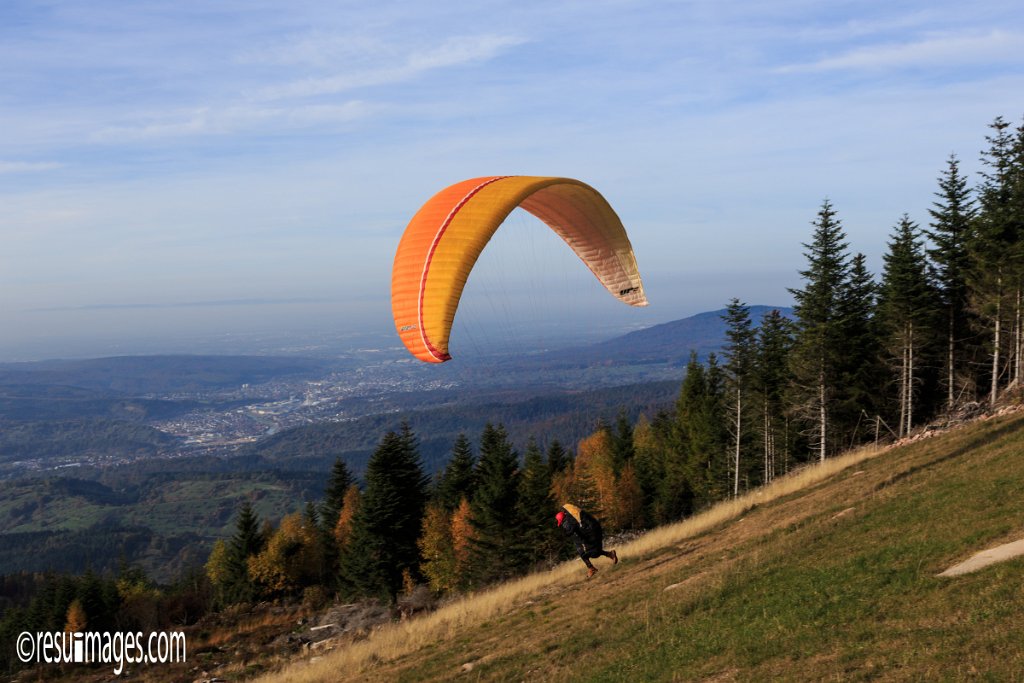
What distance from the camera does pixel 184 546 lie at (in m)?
200

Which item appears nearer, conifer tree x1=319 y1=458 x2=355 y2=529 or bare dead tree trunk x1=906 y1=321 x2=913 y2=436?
bare dead tree trunk x1=906 y1=321 x2=913 y2=436

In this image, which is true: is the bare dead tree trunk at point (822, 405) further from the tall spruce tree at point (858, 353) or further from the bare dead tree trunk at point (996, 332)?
the bare dead tree trunk at point (996, 332)

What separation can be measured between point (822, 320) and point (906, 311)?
3.56 meters

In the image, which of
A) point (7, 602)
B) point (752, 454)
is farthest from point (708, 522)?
point (7, 602)

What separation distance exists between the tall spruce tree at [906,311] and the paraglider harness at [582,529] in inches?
771

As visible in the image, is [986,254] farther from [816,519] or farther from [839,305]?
[816,519]

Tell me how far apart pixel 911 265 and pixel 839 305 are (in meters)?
3.60

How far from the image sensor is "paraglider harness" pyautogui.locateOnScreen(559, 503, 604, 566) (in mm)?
17344

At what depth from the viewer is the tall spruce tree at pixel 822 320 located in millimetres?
34250

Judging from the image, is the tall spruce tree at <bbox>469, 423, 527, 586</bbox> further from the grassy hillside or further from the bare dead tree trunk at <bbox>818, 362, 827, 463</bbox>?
the grassy hillside

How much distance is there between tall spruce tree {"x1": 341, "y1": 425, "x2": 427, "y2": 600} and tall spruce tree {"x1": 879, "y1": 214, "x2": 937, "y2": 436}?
27342mm

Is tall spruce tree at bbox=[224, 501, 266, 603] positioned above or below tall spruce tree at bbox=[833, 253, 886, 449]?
below

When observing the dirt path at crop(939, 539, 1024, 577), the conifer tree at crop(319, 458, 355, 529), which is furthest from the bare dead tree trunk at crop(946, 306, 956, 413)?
the conifer tree at crop(319, 458, 355, 529)

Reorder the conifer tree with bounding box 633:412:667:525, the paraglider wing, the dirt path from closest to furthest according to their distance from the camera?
the dirt path < the paraglider wing < the conifer tree with bounding box 633:412:667:525
